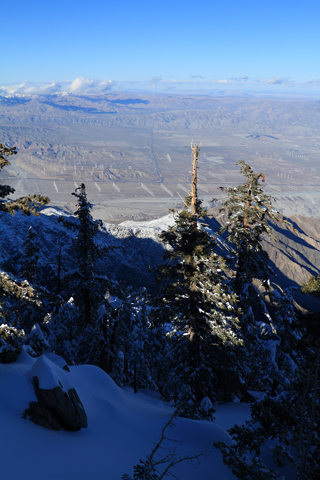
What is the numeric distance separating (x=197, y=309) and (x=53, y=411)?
22.5 feet

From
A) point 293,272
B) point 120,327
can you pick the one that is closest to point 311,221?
point 293,272

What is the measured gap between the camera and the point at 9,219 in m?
75.6

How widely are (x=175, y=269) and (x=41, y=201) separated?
6.20 metres

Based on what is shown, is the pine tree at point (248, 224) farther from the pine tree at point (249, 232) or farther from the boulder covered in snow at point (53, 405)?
the boulder covered in snow at point (53, 405)

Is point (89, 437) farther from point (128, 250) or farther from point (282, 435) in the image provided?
point (128, 250)

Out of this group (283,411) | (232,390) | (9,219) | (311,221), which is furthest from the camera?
(311,221)

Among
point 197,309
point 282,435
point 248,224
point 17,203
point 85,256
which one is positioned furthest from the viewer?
point 85,256

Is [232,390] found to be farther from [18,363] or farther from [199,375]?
[18,363]

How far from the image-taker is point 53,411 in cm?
977

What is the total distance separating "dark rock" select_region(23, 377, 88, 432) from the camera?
9477 mm

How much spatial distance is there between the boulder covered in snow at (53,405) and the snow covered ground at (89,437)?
7cm

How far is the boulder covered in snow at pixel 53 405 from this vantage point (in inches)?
375

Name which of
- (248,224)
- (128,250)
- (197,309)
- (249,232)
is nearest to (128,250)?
(128,250)

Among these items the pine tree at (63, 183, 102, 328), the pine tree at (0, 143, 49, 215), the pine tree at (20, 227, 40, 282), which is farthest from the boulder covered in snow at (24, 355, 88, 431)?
the pine tree at (20, 227, 40, 282)
